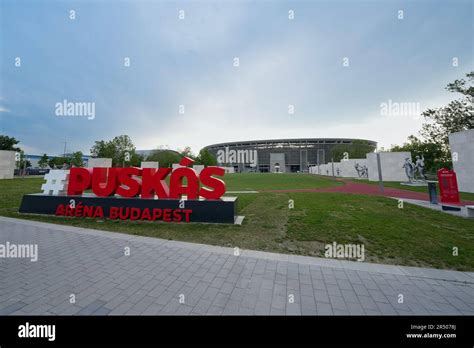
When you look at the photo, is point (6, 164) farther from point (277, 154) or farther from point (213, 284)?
point (277, 154)

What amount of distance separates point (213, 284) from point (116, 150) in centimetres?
5165

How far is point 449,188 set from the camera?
10.0m

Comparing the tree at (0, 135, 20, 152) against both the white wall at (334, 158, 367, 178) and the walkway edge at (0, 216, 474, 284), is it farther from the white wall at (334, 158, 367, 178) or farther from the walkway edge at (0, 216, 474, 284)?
the white wall at (334, 158, 367, 178)

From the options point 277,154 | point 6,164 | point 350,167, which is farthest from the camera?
point 277,154

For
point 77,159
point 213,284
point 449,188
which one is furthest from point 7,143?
point 449,188

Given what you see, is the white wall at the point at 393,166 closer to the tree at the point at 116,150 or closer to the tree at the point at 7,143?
the tree at the point at 116,150

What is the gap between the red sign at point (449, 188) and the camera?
981cm

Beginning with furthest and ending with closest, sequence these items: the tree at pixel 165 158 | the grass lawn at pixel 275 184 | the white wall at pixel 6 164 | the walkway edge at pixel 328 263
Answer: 1. the tree at pixel 165 158
2. the white wall at pixel 6 164
3. the grass lawn at pixel 275 184
4. the walkway edge at pixel 328 263

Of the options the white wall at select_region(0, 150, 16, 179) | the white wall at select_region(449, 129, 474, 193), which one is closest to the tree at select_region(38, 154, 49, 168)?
the white wall at select_region(0, 150, 16, 179)

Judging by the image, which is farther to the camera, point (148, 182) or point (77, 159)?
point (77, 159)

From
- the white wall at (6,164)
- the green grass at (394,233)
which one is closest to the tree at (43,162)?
the white wall at (6,164)

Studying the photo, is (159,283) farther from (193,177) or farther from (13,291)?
(193,177)

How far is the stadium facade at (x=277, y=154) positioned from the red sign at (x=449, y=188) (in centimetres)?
8515
